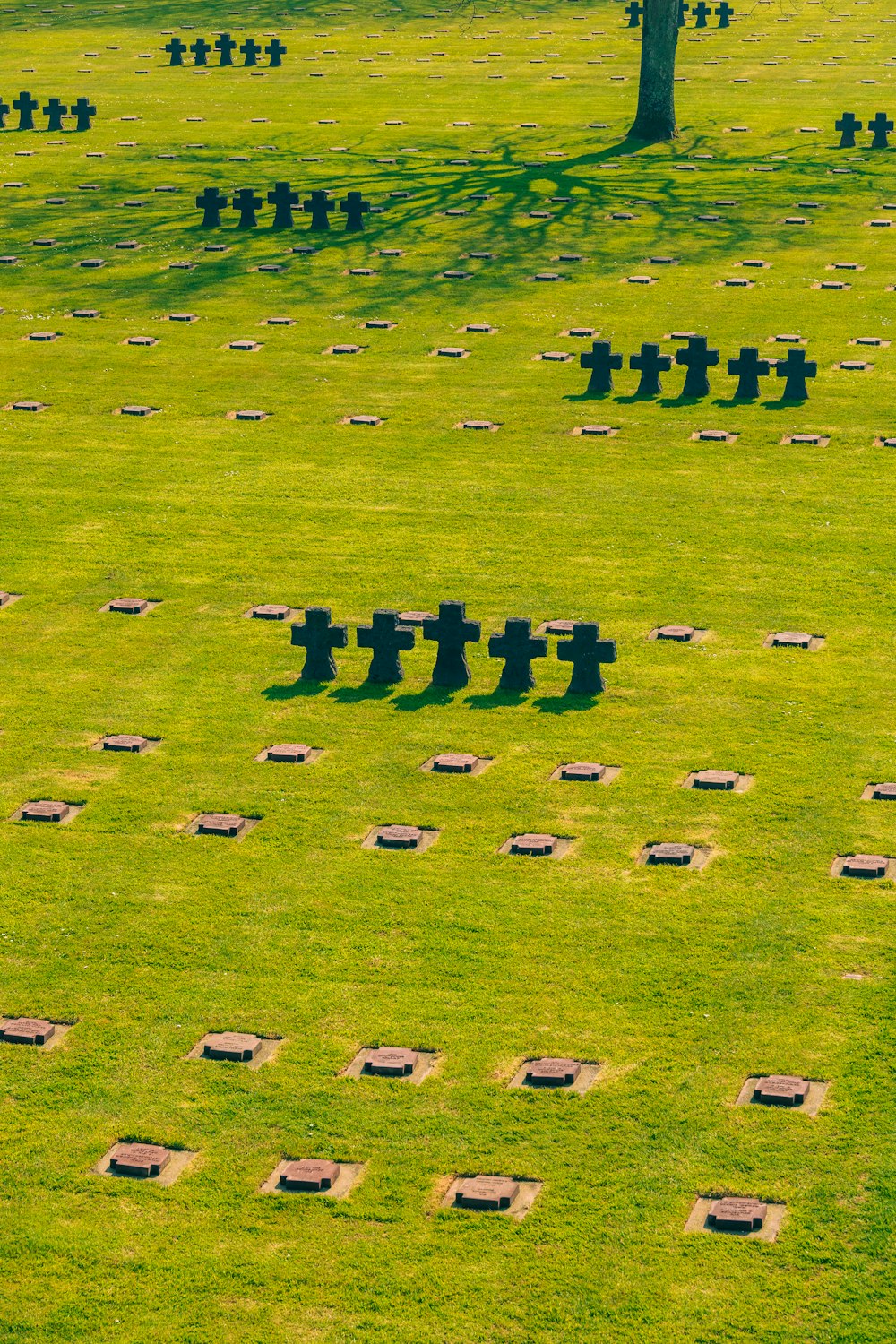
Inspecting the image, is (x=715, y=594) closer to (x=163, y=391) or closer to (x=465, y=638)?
(x=465, y=638)

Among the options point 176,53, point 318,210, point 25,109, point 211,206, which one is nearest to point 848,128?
point 318,210

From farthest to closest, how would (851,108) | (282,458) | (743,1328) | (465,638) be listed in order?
(851,108) < (282,458) < (465,638) < (743,1328)

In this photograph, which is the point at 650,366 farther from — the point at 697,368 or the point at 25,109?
the point at 25,109

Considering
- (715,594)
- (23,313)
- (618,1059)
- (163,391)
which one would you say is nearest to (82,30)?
(23,313)

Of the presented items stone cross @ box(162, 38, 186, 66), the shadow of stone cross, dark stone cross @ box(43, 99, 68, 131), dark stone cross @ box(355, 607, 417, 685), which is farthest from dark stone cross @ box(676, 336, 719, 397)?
stone cross @ box(162, 38, 186, 66)

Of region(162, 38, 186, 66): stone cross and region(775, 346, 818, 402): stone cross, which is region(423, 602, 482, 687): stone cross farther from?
region(162, 38, 186, 66): stone cross

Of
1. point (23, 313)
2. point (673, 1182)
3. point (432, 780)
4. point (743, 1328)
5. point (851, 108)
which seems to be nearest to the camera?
point (743, 1328)
